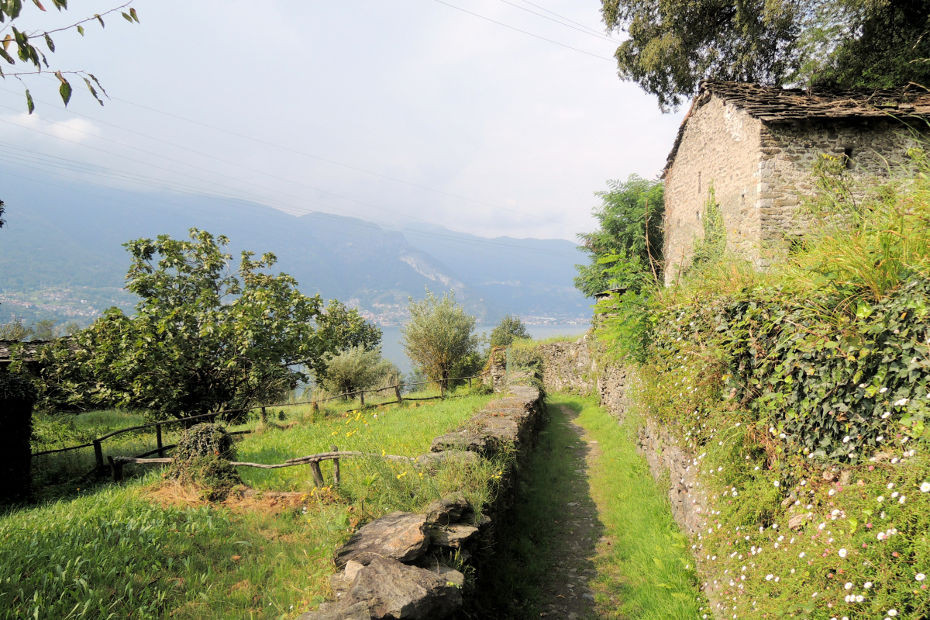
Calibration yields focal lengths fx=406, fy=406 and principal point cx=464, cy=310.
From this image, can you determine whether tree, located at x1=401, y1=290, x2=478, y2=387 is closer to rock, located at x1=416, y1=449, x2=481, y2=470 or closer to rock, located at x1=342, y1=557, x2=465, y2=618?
rock, located at x1=416, y1=449, x2=481, y2=470

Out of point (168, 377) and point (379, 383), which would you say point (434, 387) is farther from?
point (168, 377)

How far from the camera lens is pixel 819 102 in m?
10.7

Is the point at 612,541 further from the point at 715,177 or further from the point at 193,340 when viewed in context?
the point at 715,177

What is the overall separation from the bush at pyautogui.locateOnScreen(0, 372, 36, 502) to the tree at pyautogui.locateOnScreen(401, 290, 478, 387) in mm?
14270

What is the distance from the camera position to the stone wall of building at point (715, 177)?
10625 mm

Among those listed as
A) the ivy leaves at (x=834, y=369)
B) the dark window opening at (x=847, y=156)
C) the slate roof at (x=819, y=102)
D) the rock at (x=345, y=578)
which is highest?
the slate roof at (x=819, y=102)


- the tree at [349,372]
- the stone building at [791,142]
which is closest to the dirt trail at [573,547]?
the stone building at [791,142]

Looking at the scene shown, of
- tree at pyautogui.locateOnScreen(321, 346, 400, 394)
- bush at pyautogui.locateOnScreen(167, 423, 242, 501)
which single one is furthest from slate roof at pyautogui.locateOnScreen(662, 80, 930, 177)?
tree at pyautogui.locateOnScreen(321, 346, 400, 394)

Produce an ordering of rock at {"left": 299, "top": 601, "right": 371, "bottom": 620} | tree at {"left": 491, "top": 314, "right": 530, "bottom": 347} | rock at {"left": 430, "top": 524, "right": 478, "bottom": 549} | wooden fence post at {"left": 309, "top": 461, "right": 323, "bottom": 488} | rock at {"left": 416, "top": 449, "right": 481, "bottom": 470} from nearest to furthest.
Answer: rock at {"left": 299, "top": 601, "right": 371, "bottom": 620}, rock at {"left": 430, "top": 524, "right": 478, "bottom": 549}, rock at {"left": 416, "top": 449, "right": 481, "bottom": 470}, wooden fence post at {"left": 309, "top": 461, "right": 323, "bottom": 488}, tree at {"left": 491, "top": 314, "right": 530, "bottom": 347}

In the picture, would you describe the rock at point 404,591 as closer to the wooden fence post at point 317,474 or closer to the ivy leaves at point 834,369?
the wooden fence post at point 317,474

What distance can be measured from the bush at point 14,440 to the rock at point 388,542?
763 cm

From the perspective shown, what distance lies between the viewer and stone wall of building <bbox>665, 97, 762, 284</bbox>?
1062 centimetres

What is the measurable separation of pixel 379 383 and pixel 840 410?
26390 mm

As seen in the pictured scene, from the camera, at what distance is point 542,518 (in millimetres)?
5797
